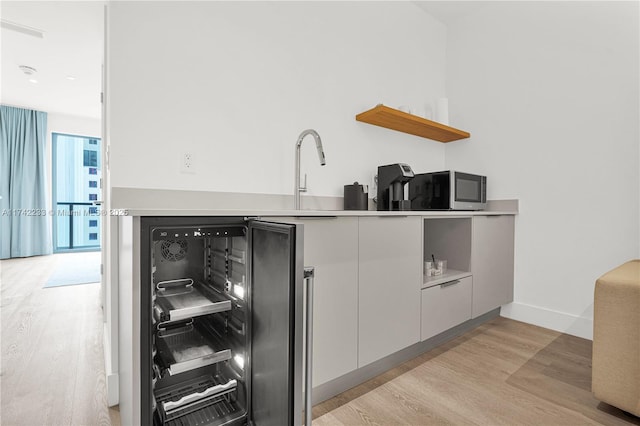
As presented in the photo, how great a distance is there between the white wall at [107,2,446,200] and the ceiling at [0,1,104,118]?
1.45 m

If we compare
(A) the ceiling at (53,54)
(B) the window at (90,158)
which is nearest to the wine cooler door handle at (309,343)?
(A) the ceiling at (53,54)

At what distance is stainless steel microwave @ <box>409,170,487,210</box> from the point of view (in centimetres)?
231

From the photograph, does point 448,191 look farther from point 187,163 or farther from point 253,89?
point 187,163

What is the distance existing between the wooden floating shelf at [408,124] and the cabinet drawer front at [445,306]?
3.96 feet

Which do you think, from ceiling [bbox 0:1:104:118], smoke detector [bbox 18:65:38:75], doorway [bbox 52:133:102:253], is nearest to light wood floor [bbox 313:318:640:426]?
ceiling [bbox 0:1:104:118]

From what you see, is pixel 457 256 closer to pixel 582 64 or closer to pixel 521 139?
pixel 521 139

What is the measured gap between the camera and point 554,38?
8.04 ft

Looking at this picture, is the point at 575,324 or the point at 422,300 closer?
the point at 422,300

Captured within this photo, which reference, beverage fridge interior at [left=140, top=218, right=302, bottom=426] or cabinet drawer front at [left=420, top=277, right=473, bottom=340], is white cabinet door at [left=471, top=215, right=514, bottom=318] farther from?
beverage fridge interior at [left=140, top=218, right=302, bottom=426]

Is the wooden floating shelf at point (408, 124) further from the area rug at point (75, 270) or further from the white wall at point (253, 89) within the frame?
the area rug at point (75, 270)

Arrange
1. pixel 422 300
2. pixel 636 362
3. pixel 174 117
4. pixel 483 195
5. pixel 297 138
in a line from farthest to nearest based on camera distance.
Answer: pixel 483 195 → pixel 297 138 → pixel 422 300 → pixel 174 117 → pixel 636 362

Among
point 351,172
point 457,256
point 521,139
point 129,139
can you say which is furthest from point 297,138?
point 521,139

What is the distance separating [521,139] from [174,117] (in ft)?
8.40

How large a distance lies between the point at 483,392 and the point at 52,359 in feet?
7.87
